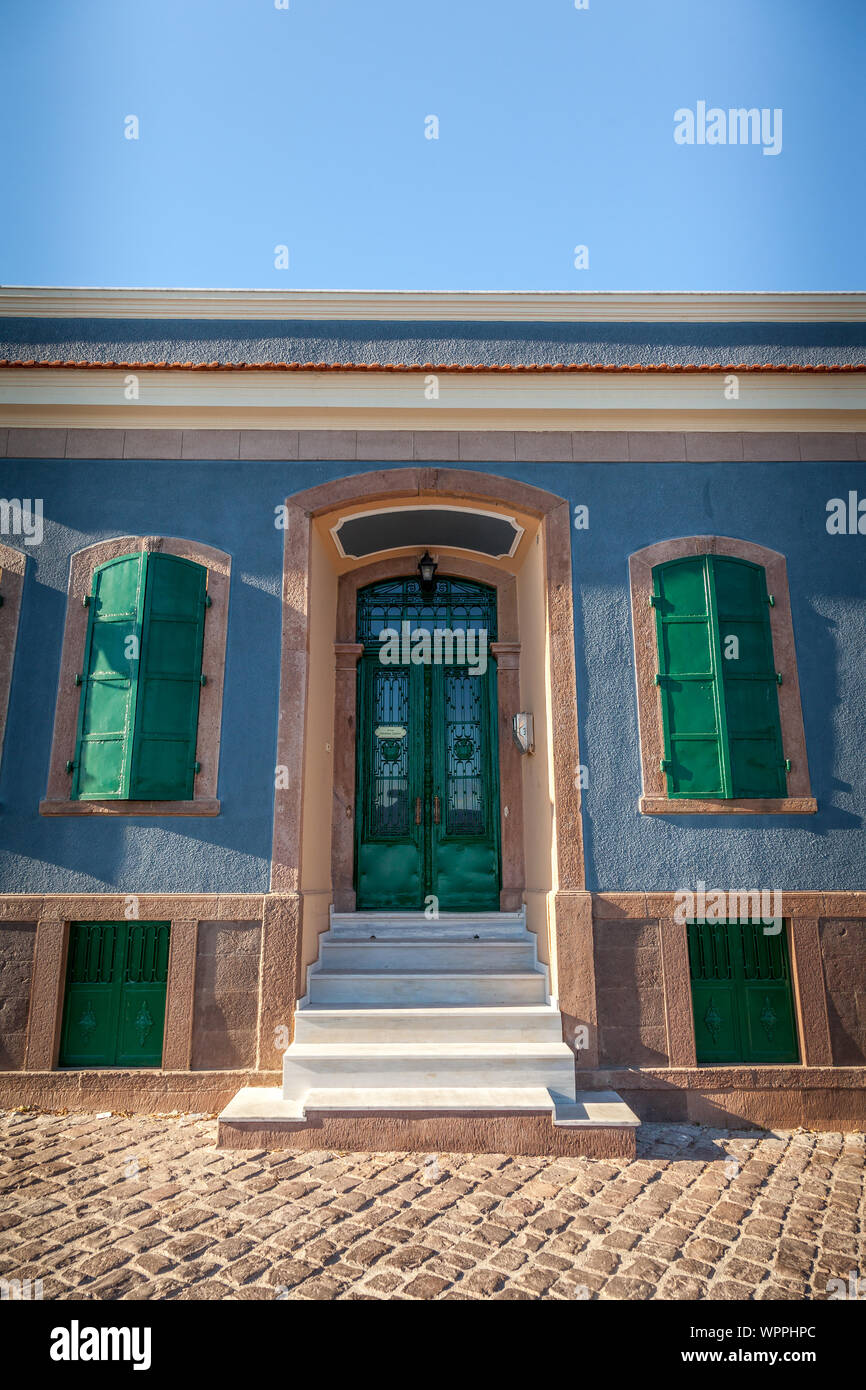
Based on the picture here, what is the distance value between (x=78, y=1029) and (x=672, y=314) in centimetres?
739

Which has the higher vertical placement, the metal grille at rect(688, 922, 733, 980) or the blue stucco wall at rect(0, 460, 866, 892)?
the blue stucco wall at rect(0, 460, 866, 892)

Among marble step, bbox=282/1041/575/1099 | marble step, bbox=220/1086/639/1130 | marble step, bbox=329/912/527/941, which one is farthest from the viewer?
marble step, bbox=329/912/527/941

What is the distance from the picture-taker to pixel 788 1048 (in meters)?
5.50

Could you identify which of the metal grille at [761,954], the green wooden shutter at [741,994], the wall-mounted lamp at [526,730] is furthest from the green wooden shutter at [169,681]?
the metal grille at [761,954]

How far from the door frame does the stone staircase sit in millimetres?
690

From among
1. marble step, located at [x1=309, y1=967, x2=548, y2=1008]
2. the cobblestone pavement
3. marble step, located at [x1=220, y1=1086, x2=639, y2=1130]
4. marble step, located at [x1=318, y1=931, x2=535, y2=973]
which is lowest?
the cobblestone pavement

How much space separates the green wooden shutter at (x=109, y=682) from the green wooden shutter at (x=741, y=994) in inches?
174

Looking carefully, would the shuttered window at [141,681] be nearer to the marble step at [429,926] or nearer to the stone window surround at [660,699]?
the marble step at [429,926]

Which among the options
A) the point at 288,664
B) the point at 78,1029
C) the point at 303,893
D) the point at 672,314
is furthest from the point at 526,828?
the point at 672,314

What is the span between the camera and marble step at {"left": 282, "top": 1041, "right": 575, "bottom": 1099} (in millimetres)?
5039

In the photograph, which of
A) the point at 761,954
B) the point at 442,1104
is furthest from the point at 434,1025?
the point at 761,954

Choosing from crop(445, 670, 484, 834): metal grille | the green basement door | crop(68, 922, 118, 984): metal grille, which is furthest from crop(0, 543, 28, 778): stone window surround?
crop(445, 670, 484, 834): metal grille

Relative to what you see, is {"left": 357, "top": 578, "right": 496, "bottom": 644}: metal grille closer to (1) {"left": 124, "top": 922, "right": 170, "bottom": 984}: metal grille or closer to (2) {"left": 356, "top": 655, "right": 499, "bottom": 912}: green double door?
(2) {"left": 356, "top": 655, "right": 499, "bottom": 912}: green double door
